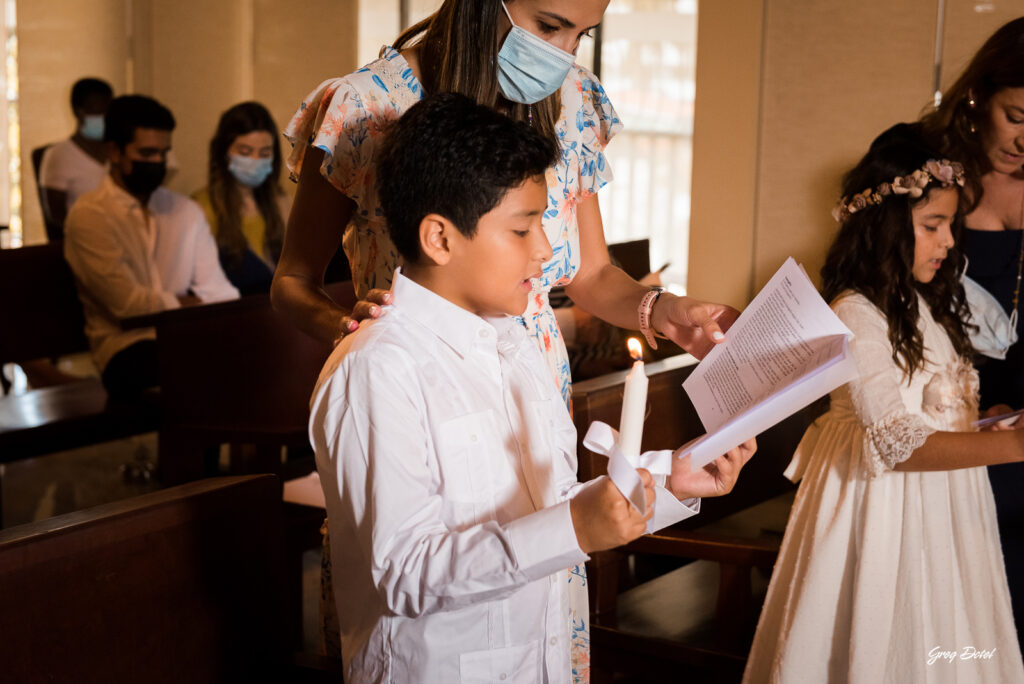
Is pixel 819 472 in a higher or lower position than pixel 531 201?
lower

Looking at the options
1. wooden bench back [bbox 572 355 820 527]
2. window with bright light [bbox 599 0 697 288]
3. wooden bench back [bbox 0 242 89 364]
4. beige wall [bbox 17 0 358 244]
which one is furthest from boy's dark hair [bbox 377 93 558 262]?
beige wall [bbox 17 0 358 244]

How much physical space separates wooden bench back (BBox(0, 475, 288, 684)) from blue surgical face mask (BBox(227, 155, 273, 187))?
13.2ft

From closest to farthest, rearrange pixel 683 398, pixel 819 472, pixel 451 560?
pixel 451 560
pixel 819 472
pixel 683 398

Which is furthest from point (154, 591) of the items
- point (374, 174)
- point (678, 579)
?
point (678, 579)

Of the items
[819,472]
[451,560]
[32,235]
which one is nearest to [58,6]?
[32,235]

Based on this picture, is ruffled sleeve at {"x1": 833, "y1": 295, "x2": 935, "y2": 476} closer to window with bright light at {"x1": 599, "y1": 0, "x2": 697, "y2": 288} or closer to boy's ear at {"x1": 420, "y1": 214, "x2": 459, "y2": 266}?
boy's ear at {"x1": 420, "y1": 214, "x2": 459, "y2": 266}

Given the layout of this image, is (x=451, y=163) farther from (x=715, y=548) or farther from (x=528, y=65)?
(x=715, y=548)

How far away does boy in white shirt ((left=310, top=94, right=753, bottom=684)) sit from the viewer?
1.22 metres

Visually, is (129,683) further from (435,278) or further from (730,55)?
(730,55)

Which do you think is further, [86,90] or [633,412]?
[86,90]

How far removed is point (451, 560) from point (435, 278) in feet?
1.32

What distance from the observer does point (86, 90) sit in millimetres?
6711

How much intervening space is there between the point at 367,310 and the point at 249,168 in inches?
173

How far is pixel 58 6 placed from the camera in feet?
23.5
